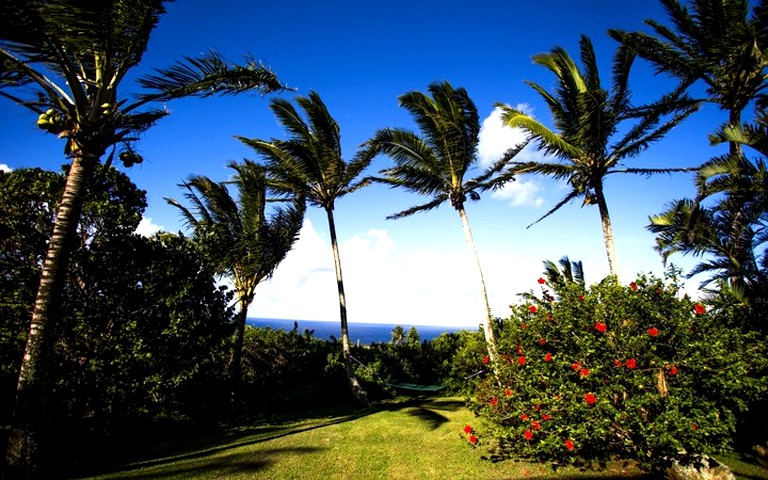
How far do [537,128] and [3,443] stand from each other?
15488 millimetres

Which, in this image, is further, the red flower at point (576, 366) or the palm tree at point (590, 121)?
the palm tree at point (590, 121)

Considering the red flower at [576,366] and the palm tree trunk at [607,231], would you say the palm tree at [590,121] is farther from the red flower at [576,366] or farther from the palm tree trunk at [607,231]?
the red flower at [576,366]

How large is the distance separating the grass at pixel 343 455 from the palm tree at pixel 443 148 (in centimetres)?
443

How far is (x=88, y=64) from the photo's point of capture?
587 cm

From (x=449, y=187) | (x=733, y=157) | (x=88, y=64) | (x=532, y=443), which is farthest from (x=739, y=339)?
(x=88, y=64)

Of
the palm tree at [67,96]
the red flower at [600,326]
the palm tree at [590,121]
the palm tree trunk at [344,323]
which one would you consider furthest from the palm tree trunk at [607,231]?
the palm tree at [67,96]

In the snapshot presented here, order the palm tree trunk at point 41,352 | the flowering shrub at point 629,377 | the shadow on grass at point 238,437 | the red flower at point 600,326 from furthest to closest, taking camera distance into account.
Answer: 1. the shadow on grass at point 238,437
2. the red flower at point 600,326
3. the flowering shrub at point 629,377
4. the palm tree trunk at point 41,352

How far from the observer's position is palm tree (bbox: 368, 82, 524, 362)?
11570 millimetres

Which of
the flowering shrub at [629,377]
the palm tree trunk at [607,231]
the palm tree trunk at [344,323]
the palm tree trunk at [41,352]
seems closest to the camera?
the palm tree trunk at [41,352]

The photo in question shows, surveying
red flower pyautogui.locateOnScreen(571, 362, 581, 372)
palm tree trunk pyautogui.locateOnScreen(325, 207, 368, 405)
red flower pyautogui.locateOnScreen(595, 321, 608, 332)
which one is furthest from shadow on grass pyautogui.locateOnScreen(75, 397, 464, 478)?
red flower pyautogui.locateOnScreen(595, 321, 608, 332)

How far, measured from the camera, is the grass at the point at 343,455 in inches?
261

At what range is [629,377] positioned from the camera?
545 cm

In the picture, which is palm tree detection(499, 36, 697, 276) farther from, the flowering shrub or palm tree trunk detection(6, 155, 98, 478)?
palm tree trunk detection(6, 155, 98, 478)

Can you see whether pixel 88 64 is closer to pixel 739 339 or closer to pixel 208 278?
pixel 208 278
